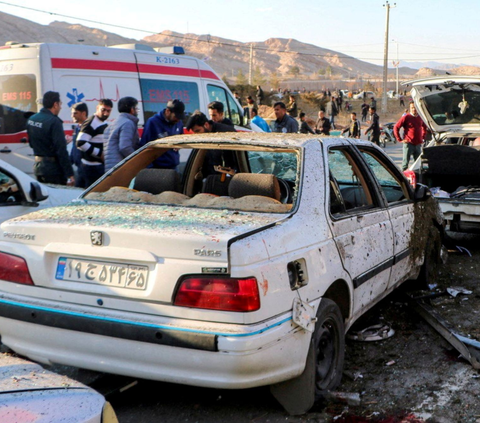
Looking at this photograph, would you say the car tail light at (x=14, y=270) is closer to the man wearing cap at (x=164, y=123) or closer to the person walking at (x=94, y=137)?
the man wearing cap at (x=164, y=123)

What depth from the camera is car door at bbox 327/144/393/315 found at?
3.75m

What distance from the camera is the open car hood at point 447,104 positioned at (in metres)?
8.77

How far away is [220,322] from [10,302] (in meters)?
1.19

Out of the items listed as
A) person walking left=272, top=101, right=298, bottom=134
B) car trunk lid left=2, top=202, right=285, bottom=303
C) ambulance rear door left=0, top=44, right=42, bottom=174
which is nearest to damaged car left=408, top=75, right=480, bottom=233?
person walking left=272, top=101, right=298, bottom=134

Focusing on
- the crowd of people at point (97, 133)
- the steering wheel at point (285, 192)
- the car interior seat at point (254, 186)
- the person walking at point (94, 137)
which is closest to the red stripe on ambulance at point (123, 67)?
the crowd of people at point (97, 133)

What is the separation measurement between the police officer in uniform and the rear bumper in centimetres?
464

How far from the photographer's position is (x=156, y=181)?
4.21 m

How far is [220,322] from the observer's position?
113 inches

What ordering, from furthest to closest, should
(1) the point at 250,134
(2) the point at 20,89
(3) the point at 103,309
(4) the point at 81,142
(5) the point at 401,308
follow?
(2) the point at 20,89, (4) the point at 81,142, (5) the point at 401,308, (1) the point at 250,134, (3) the point at 103,309

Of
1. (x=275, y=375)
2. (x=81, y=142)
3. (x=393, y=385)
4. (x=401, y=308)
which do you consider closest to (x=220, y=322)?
(x=275, y=375)

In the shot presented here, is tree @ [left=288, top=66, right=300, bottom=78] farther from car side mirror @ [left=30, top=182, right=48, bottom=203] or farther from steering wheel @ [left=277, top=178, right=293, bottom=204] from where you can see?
steering wheel @ [left=277, top=178, right=293, bottom=204]

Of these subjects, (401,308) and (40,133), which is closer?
→ (401,308)

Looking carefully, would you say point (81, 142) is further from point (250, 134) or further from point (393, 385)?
point (393, 385)

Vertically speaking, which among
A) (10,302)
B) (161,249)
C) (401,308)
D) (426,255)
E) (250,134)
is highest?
(250,134)
